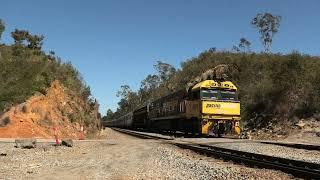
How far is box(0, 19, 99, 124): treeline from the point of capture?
129ft

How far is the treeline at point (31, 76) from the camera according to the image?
1544 inches

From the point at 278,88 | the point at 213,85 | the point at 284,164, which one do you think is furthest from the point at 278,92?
the point at 284,164

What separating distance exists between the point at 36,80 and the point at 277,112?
21.3 meters

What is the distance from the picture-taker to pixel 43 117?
38219mm

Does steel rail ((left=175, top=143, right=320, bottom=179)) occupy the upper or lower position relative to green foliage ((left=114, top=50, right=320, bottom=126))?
lower

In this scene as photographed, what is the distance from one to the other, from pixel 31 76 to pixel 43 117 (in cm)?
604

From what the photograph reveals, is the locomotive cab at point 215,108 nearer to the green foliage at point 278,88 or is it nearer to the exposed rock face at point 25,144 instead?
the green foliage at point 278,88

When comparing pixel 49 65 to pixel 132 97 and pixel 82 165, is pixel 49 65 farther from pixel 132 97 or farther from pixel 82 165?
pixel 132 97

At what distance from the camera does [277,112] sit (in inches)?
1737

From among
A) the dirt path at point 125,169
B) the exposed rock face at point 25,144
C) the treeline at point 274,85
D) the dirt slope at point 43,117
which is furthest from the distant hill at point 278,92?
the dirt path at point 125,169

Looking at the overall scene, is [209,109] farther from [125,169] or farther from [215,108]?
[125,169]

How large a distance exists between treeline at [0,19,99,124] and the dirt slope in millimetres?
839

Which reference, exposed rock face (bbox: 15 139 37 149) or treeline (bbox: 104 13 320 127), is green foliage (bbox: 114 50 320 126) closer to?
treeline (bbox: 104 13 320 127)

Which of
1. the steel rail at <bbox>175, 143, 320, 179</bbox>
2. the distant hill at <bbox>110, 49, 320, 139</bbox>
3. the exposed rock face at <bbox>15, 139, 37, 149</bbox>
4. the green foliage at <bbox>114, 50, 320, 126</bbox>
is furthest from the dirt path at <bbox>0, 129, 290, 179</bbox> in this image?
the green foliage at <bbox>114, 50, 320, 126</bbox>
